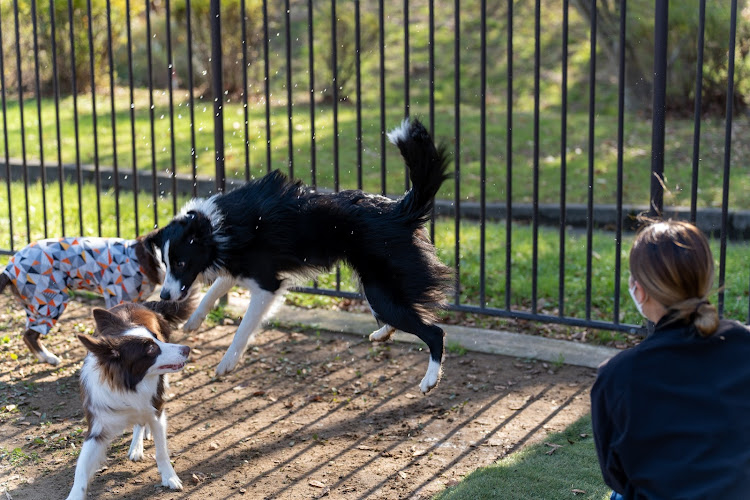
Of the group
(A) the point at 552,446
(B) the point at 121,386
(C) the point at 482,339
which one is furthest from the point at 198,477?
(C) the point at 482,339

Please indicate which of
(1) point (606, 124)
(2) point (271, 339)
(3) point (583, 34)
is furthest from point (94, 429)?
(3) point (583, 34)

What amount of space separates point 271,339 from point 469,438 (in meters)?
2.10

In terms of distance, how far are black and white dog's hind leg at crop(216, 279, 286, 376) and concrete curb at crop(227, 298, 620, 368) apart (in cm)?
142

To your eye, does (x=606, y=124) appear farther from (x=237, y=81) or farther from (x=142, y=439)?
(x=142, y=439)

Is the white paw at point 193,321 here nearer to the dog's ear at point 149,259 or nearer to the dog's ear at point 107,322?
the dog's ear at point 149,259

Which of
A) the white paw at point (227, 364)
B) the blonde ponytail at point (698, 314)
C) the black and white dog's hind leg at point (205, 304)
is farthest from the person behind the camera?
the black and white dog's hind leg at point (205, 304)

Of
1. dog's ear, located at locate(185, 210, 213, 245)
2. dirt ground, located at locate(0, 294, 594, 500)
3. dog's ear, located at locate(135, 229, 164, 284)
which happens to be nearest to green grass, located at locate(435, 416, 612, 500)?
dirt ground, located at locate(0, 294, 594, 500)

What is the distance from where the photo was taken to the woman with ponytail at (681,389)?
93.7 inches

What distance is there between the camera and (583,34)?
15266 millimetres

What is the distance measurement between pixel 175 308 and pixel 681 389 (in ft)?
11.0

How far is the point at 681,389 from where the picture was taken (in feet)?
7.84

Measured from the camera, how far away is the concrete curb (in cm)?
582

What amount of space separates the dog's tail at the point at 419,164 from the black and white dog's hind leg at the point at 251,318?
981mm

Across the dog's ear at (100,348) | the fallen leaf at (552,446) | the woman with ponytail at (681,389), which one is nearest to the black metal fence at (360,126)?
the fallen leaf at (552,446)
